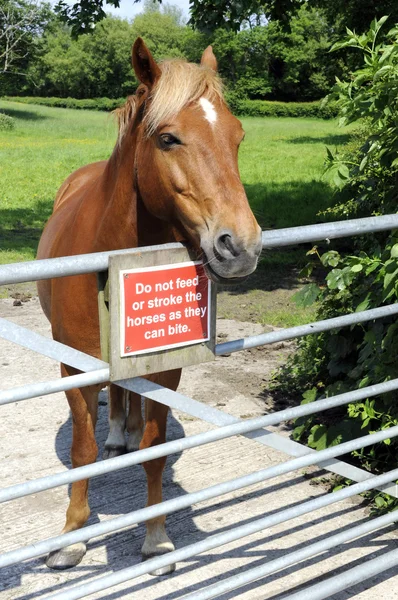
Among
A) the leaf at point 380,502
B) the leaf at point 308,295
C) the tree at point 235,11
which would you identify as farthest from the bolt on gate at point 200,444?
the tree at point 235,11

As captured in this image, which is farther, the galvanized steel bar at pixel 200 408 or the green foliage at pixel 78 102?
the green foliage at pixel 78 102

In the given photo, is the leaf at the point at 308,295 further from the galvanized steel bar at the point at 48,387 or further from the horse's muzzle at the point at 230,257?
the galvanized steel bar at the point at 48,387

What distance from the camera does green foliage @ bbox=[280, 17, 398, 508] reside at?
3572 mm

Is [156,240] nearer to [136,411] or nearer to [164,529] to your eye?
[164,529]

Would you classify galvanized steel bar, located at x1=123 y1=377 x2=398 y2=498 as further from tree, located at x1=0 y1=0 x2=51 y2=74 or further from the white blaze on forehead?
tree, located at x1=0 y1=0 x2=51 y2=74

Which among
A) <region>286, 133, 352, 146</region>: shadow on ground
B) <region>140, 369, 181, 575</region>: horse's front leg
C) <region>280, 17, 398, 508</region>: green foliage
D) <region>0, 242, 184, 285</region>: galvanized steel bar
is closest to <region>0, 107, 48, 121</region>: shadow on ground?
<region>286, 133, 352, 146</region>: shadow on ground

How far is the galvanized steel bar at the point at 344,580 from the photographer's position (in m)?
2.50

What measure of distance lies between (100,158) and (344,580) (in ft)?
63.0

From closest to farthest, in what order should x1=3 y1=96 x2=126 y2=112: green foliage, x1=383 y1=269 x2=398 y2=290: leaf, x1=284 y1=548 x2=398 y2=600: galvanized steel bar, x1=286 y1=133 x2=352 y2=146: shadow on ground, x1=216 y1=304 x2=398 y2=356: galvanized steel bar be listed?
1. x1=216 y1=304 x2=398 y2=356: galvanized steel bar
2. x1=284 y1=548 x2=398 y2=600: galvanized steel bar
3. x1=383 y1=269 x2=398 y2=290: leaf
4. x1=286 y1=133 x2=352 y2=146: shadow on ground
5. x1=3 y1=96 x2=126 y2=112: green foliage

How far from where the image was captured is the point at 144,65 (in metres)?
2.78

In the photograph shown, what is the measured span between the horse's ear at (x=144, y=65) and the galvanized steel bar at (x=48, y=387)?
1337 mm

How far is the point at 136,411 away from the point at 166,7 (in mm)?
→ 127933

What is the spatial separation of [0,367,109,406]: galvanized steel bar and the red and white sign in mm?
97

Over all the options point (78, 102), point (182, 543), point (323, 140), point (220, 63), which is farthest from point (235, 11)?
point (78, 102)
